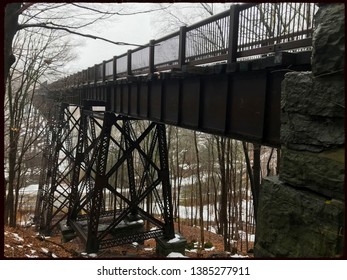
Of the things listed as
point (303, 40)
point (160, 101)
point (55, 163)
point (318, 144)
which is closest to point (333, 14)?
point (318, 144)

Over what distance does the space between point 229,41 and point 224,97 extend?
95 centimetres

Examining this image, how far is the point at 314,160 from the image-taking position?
7.43 feet

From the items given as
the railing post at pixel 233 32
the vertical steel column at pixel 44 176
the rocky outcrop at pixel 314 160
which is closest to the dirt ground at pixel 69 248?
the vertical steel column at pixel 44 176

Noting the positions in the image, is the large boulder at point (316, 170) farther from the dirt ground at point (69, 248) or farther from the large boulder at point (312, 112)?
the dirt ground at point (69, 248)

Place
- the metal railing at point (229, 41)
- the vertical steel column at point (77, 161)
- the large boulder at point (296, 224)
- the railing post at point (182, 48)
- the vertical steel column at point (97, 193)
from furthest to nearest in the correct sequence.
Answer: the vertical steel column at point (77, 161), the vertical steel column at point (97, 193), the railing post at point (182, 48), the metal railing at point (229, 41), the large boulder at point (296, 224)

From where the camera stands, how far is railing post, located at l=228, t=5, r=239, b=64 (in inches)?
173

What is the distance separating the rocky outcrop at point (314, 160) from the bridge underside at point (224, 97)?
3.65ft

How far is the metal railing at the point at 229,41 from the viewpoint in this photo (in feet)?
12.6

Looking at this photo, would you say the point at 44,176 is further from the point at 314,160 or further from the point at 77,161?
the point at 314,160

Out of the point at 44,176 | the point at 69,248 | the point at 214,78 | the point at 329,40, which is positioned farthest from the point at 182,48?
the point at 44,176

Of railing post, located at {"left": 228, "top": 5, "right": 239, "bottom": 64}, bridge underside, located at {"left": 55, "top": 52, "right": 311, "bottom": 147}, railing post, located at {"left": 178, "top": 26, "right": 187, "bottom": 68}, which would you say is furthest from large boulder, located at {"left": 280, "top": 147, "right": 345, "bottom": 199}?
railing post, located at {"left": 178, "top": 26, "right": 187, "bottom": 68}

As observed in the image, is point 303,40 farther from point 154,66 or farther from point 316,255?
point 154,66

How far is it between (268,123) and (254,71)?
0.79 meters

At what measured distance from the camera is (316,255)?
215cm
